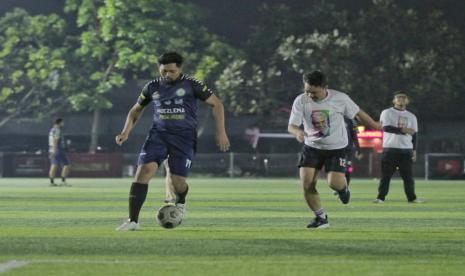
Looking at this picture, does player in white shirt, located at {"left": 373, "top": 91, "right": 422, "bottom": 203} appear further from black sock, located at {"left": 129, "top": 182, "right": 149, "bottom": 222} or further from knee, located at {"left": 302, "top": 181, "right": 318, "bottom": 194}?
black sock, located at {"left": 129, "top": 182, "right": 149, "bottom": 222}

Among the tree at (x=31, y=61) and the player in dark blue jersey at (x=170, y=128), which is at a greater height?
the tree at (x=31, y=61)

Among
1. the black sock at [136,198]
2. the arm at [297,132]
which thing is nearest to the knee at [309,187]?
the arm at [297,132]

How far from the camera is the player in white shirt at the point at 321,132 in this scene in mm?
14562

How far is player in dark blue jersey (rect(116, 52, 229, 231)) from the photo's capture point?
44.4 feet

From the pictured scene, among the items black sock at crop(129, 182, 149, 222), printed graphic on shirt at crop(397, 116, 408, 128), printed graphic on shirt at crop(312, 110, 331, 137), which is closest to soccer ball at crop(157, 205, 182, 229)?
black sock at crop(129, 182, 149, 222)

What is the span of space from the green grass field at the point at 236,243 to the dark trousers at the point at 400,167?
8.83 ft

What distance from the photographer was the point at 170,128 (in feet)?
44.8

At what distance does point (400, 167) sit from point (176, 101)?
391 inches

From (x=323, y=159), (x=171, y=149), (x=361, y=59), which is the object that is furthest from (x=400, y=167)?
(x=361, y=59)

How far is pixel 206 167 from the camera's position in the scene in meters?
48.0

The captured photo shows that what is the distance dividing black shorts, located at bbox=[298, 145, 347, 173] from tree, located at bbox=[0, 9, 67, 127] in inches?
1660

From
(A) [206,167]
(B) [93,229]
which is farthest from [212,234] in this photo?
(A) [206,167]

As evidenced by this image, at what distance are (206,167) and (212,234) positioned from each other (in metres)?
35.1

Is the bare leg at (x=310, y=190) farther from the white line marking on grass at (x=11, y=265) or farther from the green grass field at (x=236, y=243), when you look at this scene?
the white line marking on grass at (x=11, y=265)
